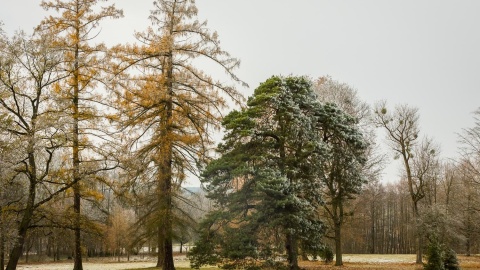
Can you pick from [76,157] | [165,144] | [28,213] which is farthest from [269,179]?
[76,157]

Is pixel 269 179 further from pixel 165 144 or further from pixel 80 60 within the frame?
pixel 80 60

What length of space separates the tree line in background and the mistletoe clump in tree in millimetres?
61

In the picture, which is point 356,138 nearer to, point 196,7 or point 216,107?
point 216,107

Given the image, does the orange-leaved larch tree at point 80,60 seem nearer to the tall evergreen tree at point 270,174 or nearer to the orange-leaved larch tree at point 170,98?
the orange-leaved larch tree at point 170,98

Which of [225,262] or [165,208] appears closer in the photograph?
[225,262]

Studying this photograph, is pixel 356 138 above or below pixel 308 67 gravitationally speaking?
below

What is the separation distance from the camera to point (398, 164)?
36625mm

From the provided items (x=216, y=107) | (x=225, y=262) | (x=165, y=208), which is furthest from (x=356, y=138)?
(x=165, y=208)

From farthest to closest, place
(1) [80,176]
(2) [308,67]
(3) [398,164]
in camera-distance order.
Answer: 1. (3) [398,164]
2. (2) [308,67]
3. (1) [80,176]

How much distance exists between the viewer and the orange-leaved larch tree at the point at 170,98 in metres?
19.0

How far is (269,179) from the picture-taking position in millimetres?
14930

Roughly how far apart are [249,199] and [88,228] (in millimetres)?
8620

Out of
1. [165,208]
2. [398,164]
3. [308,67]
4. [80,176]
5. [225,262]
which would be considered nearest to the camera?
[225,262]

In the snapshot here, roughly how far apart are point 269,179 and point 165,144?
20.3 ft
